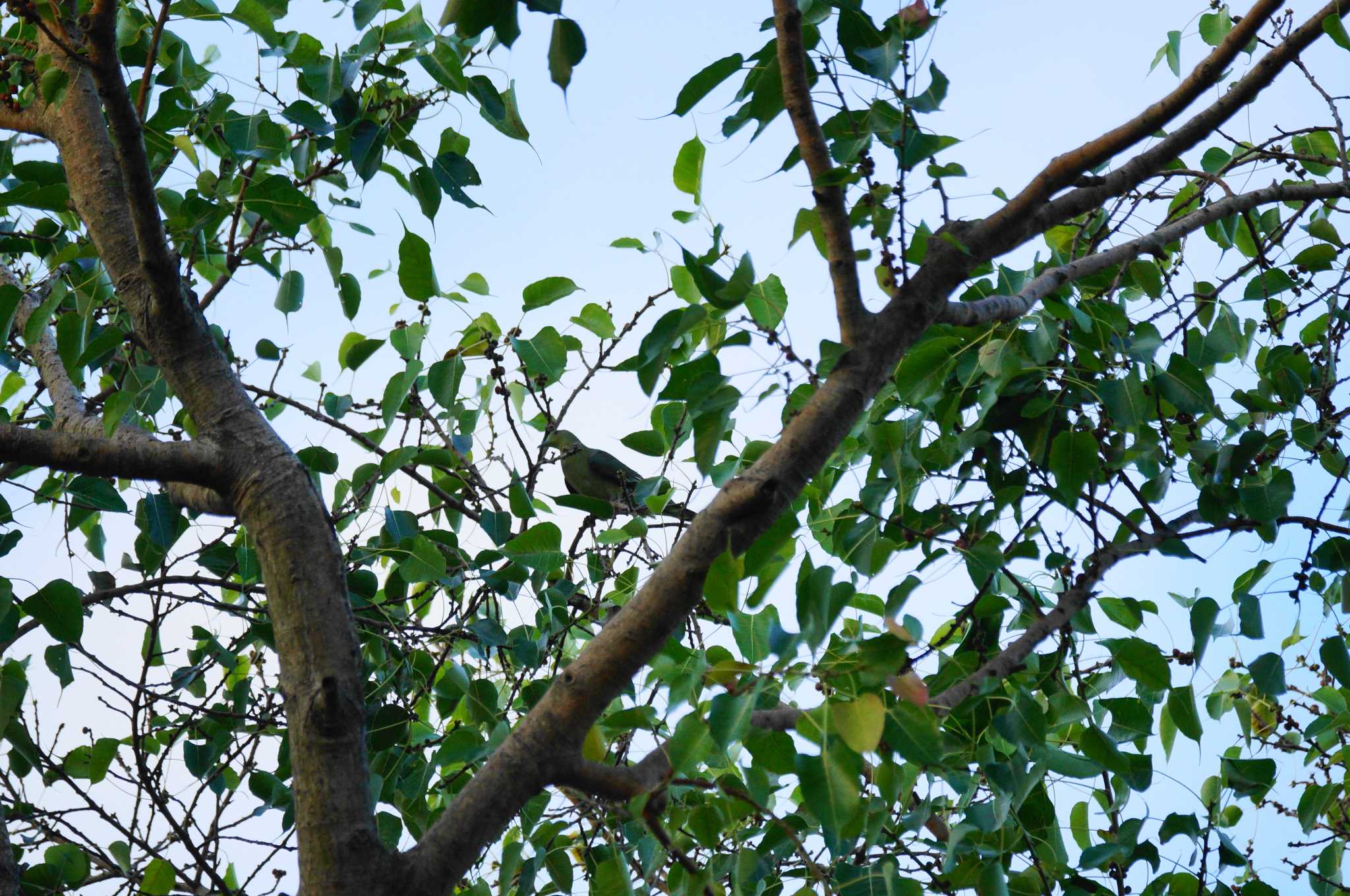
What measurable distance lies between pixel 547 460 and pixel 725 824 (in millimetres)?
1023

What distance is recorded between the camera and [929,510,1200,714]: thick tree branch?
1.60 m

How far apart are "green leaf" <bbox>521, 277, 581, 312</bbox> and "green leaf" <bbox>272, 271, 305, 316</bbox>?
2.49ft

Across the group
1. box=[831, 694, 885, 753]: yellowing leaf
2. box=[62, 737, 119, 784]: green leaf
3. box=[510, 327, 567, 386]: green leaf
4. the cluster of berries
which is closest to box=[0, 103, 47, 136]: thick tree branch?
the cluster of berries

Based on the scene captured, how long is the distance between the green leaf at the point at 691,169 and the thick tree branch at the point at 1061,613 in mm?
805

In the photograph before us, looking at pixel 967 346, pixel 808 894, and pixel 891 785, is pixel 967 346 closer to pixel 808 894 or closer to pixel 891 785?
pixel 891 785

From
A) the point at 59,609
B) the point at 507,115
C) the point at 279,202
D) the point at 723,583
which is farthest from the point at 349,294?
the point at 723,583

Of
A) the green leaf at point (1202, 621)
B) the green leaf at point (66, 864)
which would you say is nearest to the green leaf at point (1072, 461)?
the green leaf at point (1202, 621)

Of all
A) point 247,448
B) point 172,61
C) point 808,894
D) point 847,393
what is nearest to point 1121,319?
point 847,393

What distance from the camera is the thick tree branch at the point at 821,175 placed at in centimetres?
138

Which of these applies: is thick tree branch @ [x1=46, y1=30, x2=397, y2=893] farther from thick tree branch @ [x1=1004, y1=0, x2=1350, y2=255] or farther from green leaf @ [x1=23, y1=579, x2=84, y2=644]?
thick tree branch @ [x1=1004, y1=0, x2=1350, y2=255]

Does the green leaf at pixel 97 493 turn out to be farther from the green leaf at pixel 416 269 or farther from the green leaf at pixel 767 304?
the green leaf at pixel 767 304

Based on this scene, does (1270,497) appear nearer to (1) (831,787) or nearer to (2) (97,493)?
(1) (831,787)

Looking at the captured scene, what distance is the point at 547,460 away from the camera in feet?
7.61

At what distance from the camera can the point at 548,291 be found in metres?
1.82
